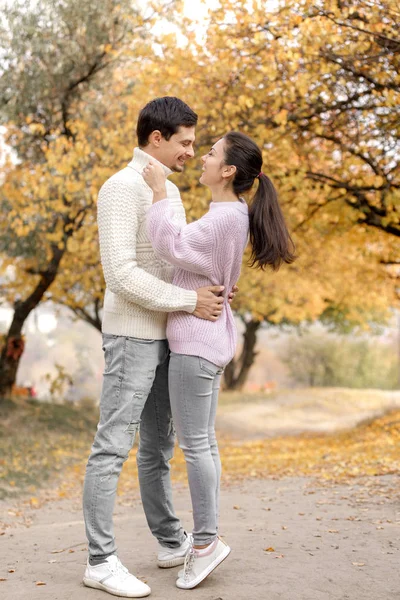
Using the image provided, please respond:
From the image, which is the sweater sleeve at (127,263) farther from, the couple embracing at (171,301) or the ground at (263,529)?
the ground at (263,529)

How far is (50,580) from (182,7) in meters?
7.62

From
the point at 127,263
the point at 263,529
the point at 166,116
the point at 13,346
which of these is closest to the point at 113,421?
the point at 127,263

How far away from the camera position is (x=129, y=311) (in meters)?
3.40

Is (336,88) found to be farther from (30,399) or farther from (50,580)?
(30,399)

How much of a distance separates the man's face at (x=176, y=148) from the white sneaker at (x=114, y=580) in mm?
1853

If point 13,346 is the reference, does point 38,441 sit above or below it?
below

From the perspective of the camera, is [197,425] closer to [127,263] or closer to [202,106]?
[127,263]

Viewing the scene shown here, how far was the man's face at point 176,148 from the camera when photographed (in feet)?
11.3

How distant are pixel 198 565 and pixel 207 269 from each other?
1.35m

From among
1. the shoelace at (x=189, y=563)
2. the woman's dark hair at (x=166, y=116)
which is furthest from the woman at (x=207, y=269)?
the woman's dark hair at (x=166, y=116)

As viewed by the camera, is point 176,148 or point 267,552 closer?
point 176,148

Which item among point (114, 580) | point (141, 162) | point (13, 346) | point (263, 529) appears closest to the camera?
point (114, 580)

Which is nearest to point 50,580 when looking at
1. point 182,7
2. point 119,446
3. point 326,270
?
point 119,446

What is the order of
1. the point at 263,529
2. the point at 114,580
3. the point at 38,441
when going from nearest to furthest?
the point at 114,580 → the point at 263,529 → the point at 38,441
